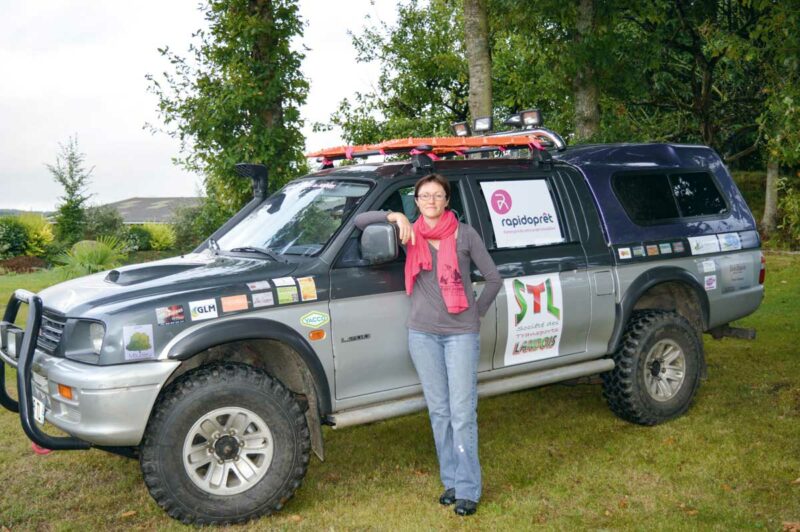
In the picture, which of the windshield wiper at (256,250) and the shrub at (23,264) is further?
the shrub at (23,264)

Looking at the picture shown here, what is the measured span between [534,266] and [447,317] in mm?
1254

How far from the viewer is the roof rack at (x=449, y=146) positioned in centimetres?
564

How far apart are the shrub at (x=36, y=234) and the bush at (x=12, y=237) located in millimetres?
141

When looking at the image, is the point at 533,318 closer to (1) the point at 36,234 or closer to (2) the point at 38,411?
(2) the point at 38,411

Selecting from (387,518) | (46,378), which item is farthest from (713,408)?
(46,378)

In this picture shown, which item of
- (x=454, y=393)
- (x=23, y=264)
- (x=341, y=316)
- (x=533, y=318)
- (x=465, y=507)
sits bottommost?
(x=23, y=264)

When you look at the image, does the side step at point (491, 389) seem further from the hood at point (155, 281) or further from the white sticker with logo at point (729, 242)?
the white sticker with logo at point (729, 242)

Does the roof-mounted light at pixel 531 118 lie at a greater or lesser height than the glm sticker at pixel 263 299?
greater

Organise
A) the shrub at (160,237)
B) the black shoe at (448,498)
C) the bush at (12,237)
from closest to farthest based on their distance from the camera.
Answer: the black shoe at (448,498)
the bush at (12,237)
the shrub at (160,237)

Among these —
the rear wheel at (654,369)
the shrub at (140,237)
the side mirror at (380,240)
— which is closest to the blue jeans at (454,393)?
the side mirror at (380,240)

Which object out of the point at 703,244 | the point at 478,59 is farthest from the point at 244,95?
the point at 703,244

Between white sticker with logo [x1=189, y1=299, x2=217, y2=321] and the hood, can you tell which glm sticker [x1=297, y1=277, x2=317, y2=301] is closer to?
the hood

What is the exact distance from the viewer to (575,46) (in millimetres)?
14516

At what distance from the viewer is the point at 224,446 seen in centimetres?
496
